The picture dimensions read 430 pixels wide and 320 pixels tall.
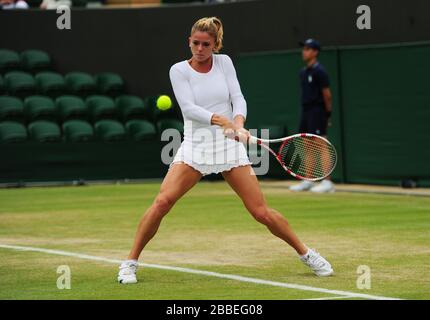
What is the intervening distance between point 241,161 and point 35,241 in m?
4.01

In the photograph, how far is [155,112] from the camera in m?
23.1

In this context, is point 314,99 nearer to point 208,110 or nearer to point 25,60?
point 25,60

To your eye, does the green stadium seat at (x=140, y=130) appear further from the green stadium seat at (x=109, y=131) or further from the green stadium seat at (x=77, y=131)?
the green stadium seat at (x=77, y=131)

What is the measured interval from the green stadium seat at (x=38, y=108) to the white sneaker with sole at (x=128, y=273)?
13.0 m

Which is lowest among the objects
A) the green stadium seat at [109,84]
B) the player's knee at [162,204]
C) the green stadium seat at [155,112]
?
the green stadium seat at [155,112]

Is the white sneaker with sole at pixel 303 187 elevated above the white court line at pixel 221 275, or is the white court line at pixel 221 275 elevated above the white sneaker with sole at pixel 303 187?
the white court line at pixel 221 275

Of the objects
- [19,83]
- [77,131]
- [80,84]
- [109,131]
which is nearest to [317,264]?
[77,131]

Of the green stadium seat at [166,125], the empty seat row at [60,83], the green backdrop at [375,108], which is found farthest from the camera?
the green stadium seat at [166,125]

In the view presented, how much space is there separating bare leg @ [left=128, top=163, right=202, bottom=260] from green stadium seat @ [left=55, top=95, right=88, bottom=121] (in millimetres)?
13197

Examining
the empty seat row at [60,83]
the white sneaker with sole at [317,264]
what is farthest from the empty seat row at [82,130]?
the white sneaker with sole at [317,264]

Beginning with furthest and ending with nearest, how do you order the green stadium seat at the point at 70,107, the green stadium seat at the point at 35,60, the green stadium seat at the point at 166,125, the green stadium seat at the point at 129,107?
the green stadium seat at the point at 35,60, the green stadium seat at the point at 129,107, the green stadium seat at the point at 166,125, the green stadium seat at the point at 70,107

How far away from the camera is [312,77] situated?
60.6ft

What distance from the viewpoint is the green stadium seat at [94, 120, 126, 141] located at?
21.8 m

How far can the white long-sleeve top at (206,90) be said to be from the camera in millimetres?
9234
